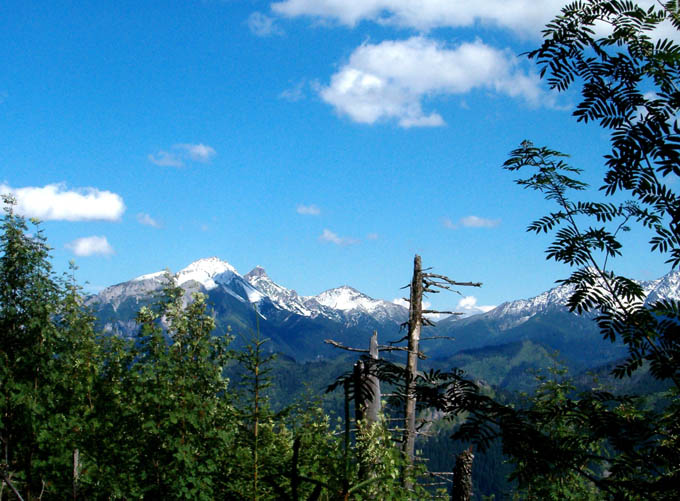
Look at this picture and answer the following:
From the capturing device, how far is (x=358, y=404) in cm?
133

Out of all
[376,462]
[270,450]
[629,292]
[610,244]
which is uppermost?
[610,244]

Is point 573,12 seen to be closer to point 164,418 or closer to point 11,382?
point 164,418

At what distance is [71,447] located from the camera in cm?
870

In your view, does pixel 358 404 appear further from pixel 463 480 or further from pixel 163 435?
pixel 163 435

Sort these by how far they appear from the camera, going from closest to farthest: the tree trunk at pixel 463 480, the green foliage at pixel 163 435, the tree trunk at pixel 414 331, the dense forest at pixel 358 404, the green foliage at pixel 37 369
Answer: the dense forest at pixel 358 404 → the tree trunk at pixel 463 480 → the green foliage at pixel 163 435 → the green foliage at pixel 37 369 → the tree trunk at pixel 414 331

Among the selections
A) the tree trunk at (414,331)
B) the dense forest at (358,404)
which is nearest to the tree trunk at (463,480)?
the dense forest at (358,404)

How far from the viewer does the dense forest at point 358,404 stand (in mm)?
2816

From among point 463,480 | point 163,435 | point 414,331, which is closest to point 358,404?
point 463,480

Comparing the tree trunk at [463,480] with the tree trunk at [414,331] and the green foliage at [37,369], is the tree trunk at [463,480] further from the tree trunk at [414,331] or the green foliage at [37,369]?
the tree trunk at [414,331]

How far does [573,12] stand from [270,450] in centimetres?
481

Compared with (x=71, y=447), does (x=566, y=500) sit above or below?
below

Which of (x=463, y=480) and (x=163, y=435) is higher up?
(x=163, y=435)

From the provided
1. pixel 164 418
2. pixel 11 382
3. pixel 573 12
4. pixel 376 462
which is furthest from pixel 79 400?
pixel 573 12

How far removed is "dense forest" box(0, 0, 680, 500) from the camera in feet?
9.24
